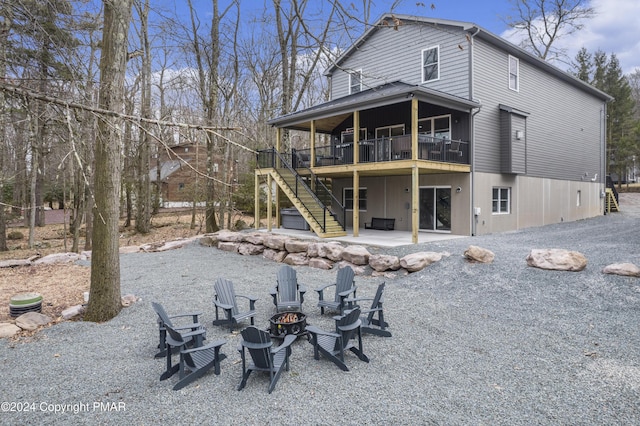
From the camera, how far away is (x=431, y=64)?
1507cm

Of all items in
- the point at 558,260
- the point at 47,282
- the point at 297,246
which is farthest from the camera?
the point at 297,246

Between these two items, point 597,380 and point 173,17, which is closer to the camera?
point 597,380

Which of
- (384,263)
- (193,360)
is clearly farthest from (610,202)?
(193,360)

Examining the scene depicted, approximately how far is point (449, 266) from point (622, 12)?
2789 cm

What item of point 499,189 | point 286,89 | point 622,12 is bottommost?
point 499,189

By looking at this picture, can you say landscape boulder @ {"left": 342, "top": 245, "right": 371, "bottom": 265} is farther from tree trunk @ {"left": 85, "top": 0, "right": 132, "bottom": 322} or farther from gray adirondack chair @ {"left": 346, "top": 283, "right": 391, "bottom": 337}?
tree trunk @ {"left": 85, "top": 0, "right": 132, "bottom": 322}

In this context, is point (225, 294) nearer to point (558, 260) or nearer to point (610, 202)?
point (558, 260)

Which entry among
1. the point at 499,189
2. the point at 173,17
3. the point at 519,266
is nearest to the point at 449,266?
the point at 519,266

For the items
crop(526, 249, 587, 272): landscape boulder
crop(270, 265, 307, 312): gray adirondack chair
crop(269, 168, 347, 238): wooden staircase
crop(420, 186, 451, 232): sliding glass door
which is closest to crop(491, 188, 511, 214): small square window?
A: crop(420, 186, 451, 232): sliding glass door

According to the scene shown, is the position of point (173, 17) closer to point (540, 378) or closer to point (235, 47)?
point (235, 47)

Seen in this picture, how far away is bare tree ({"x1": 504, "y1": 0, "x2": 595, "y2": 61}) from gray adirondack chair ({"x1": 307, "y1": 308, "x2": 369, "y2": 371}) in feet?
91.5

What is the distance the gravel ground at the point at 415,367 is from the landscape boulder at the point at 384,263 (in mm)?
1412

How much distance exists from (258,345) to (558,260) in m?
6.34

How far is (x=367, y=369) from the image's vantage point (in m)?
4.34
